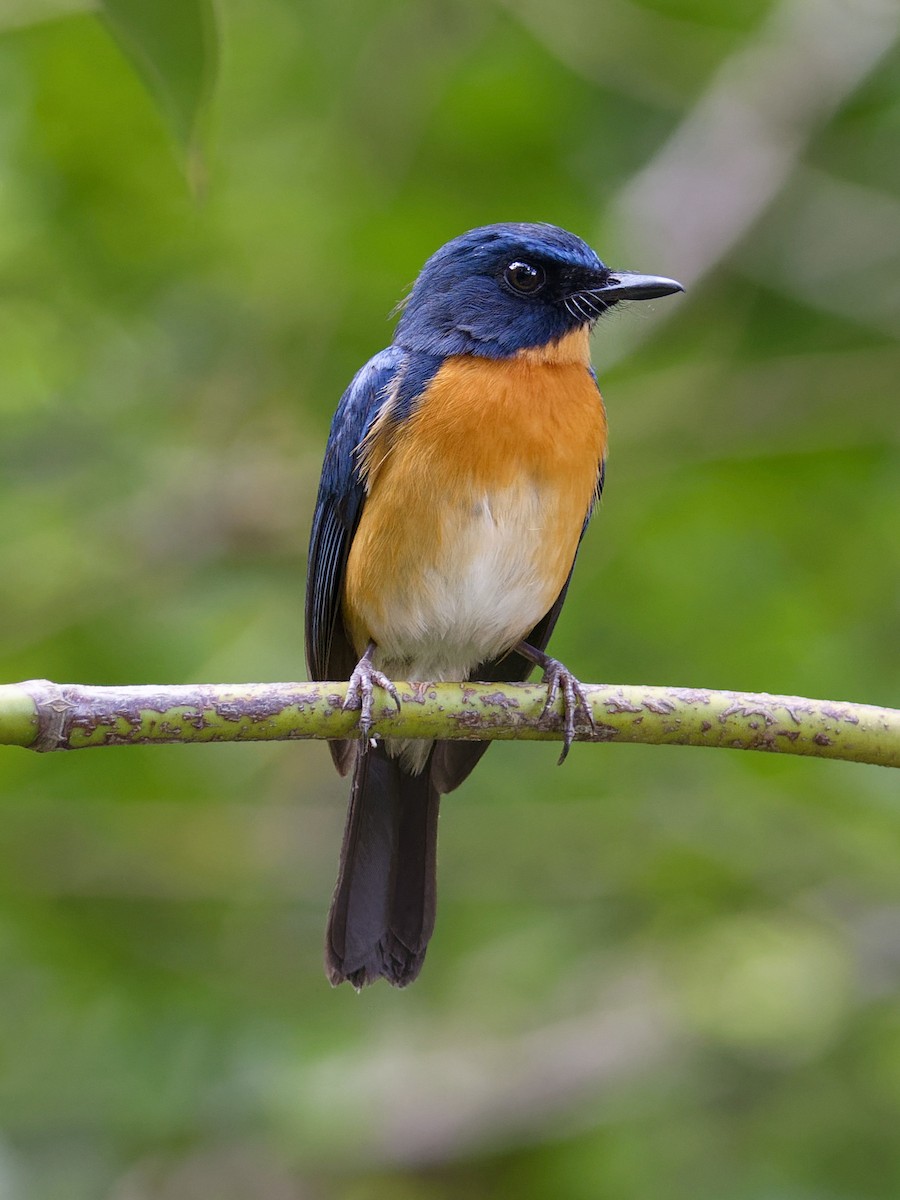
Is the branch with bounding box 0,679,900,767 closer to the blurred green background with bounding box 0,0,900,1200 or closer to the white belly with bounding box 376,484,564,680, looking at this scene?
the white belly with bounding box 376,484,564,680

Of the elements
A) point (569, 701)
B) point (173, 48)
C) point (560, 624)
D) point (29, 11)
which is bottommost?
point (173, 48)

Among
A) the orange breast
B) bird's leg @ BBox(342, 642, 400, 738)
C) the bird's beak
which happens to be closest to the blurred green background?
the bird's beak

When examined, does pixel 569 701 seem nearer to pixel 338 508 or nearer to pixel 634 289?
pixel 338 508

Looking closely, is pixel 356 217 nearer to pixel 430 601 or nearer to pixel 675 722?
pixel 430 601

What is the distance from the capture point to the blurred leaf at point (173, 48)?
1581 mm

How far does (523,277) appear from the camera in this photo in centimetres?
401

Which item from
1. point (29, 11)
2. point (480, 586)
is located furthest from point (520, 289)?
point (29, 11)

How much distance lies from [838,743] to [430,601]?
1.44m

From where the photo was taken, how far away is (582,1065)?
189 inches

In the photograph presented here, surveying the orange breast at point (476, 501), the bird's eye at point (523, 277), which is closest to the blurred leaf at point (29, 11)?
the bird's eye at point (523, 277)

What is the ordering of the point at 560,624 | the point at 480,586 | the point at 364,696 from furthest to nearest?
the point at 560,624 < the point at 480,586 < the point at 364,696

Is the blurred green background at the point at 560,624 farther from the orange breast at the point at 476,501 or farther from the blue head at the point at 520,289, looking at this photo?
the orange breast at the point at 476,501

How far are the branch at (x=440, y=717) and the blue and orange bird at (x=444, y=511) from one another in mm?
687

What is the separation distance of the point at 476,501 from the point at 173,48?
6.91 feet
